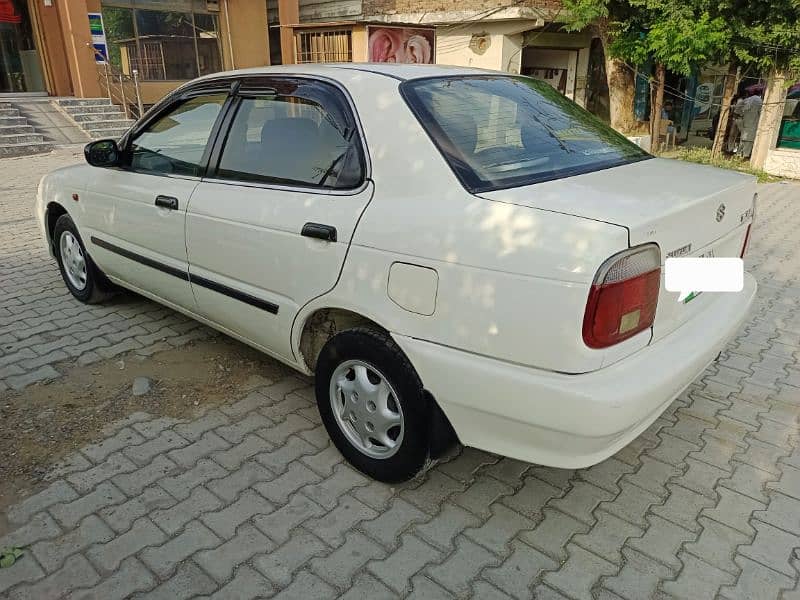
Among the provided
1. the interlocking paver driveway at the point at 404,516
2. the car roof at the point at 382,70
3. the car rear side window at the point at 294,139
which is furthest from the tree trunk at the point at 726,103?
the car rear side window at the point at 294,139

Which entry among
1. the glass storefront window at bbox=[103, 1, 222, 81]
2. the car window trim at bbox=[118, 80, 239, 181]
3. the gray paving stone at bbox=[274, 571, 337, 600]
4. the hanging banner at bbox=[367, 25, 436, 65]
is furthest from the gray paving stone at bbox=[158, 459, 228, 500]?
the glass storefront window at bbox=[103, 1, 222, 81]

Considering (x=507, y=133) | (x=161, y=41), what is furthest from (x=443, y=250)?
(x=161, y=41)

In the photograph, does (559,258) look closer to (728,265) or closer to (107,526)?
→ (728,265)

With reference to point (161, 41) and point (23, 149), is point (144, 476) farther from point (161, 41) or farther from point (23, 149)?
point (161, 41)

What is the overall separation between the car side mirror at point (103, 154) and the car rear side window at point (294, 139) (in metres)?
1.11

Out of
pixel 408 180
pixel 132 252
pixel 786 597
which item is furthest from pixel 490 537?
pixel 132 252

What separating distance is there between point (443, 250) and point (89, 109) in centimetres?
1459

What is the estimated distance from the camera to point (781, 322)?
15.0 ft

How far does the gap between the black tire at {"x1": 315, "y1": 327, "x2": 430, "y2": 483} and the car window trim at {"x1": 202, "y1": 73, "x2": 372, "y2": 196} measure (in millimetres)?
627

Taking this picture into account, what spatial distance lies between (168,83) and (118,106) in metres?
1.77

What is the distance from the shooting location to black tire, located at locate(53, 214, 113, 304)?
4.50 metres

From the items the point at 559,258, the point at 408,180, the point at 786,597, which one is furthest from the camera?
the point at 408,180

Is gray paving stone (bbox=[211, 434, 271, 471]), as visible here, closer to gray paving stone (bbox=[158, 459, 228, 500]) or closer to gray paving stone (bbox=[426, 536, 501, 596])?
gray paving stone (bbox=[158, 459, 228, 500])

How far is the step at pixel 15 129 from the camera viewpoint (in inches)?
492
